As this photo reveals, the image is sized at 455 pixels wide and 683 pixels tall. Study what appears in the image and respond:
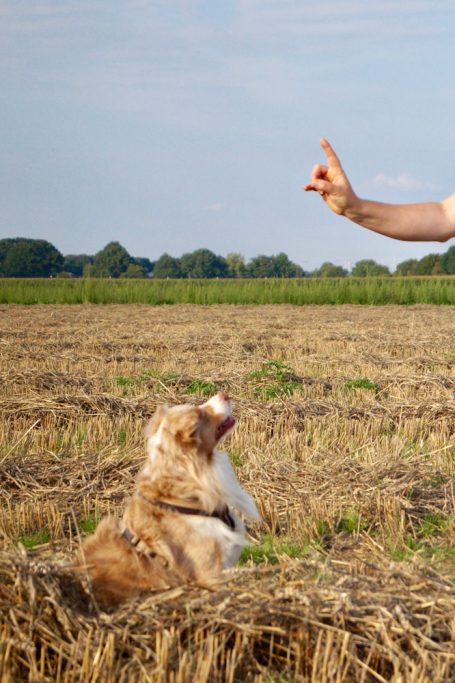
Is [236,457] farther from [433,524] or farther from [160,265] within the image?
[160,265]

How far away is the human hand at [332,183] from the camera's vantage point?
327 cm

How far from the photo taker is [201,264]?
93375 millimetres

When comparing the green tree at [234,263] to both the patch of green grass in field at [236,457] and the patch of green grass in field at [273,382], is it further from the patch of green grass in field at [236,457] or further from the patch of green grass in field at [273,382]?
the patch of green grass in field at [236,457]

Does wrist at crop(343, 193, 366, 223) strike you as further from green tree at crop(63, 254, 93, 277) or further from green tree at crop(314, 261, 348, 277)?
green tree at crop(63, 254, 93, 277)

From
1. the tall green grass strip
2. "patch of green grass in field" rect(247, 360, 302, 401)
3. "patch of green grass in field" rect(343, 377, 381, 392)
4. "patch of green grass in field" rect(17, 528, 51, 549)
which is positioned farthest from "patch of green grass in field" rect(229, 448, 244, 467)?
the tall green grass strip

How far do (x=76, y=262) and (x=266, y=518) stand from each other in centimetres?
9826

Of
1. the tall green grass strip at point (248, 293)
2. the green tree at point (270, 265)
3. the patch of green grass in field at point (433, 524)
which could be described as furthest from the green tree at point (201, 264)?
the patch of green grass in field at point (433, 524)

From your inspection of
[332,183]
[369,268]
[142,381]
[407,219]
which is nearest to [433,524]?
[407,219]

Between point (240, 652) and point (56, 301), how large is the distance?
101 feet

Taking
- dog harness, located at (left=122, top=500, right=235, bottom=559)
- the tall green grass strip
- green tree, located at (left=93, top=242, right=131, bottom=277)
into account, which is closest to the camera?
dog harness, located at (left=122, top=500, right=235, bottom=559)

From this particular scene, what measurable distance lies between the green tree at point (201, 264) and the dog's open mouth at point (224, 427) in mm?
87936

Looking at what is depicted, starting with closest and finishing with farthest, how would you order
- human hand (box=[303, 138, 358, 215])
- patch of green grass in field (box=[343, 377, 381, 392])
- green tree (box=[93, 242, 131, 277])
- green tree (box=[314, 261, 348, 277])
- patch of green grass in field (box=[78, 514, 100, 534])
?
1. human hand (box=[303, 138, 358, 215])
2. patch of green grass in field (box=[78, 514, 100, 534])
3. patch of green grass in field (box=[343, 377, 381, 392])
4. green tree (box=[314, 261, 348, 277])
5. green tree (box=[93, 242, 131, 277])

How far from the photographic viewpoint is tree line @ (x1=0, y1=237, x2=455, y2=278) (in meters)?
76.6

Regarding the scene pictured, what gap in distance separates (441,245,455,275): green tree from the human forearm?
75534 mm
